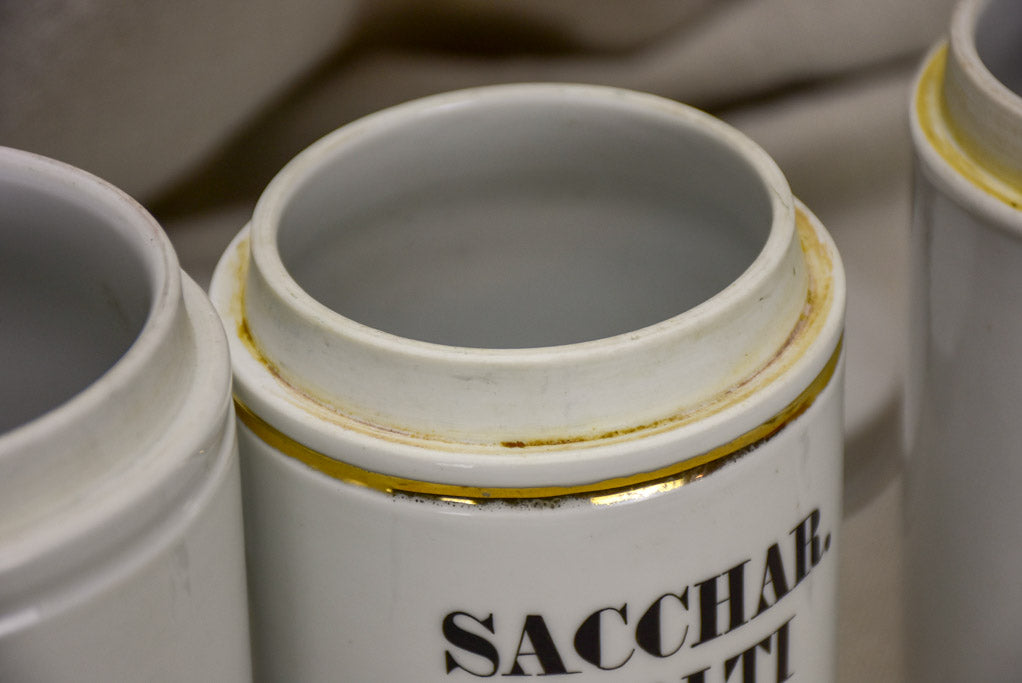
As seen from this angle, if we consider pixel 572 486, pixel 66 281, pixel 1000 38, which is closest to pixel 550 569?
pixel 572 486

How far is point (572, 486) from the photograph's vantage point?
1.12 ft

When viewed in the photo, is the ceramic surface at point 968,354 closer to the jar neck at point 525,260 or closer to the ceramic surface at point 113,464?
the jar neck at point 525,260

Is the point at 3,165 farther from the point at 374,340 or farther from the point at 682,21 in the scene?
the point at 682,21

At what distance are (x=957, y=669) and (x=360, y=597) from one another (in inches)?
10.0

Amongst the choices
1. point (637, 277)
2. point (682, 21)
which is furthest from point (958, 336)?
point (682, 21)

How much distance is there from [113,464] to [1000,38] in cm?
35

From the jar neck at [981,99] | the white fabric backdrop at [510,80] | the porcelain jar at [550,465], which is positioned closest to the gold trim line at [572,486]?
the porcelain jar at [550,465]

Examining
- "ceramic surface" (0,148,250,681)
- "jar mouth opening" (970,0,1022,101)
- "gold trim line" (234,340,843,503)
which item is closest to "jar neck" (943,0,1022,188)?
"jar mouth opening" (970,0,1022,101)

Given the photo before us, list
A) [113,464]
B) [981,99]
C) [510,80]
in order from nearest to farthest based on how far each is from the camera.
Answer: [113,464], [981,99], [510,80]

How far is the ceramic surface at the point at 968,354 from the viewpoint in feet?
1.33

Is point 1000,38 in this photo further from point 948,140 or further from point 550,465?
point 550,465

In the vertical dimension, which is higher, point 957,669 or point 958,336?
point 958,336

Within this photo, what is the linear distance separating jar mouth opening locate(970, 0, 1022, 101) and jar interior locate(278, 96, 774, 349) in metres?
0.11

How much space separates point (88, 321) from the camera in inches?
15.0
